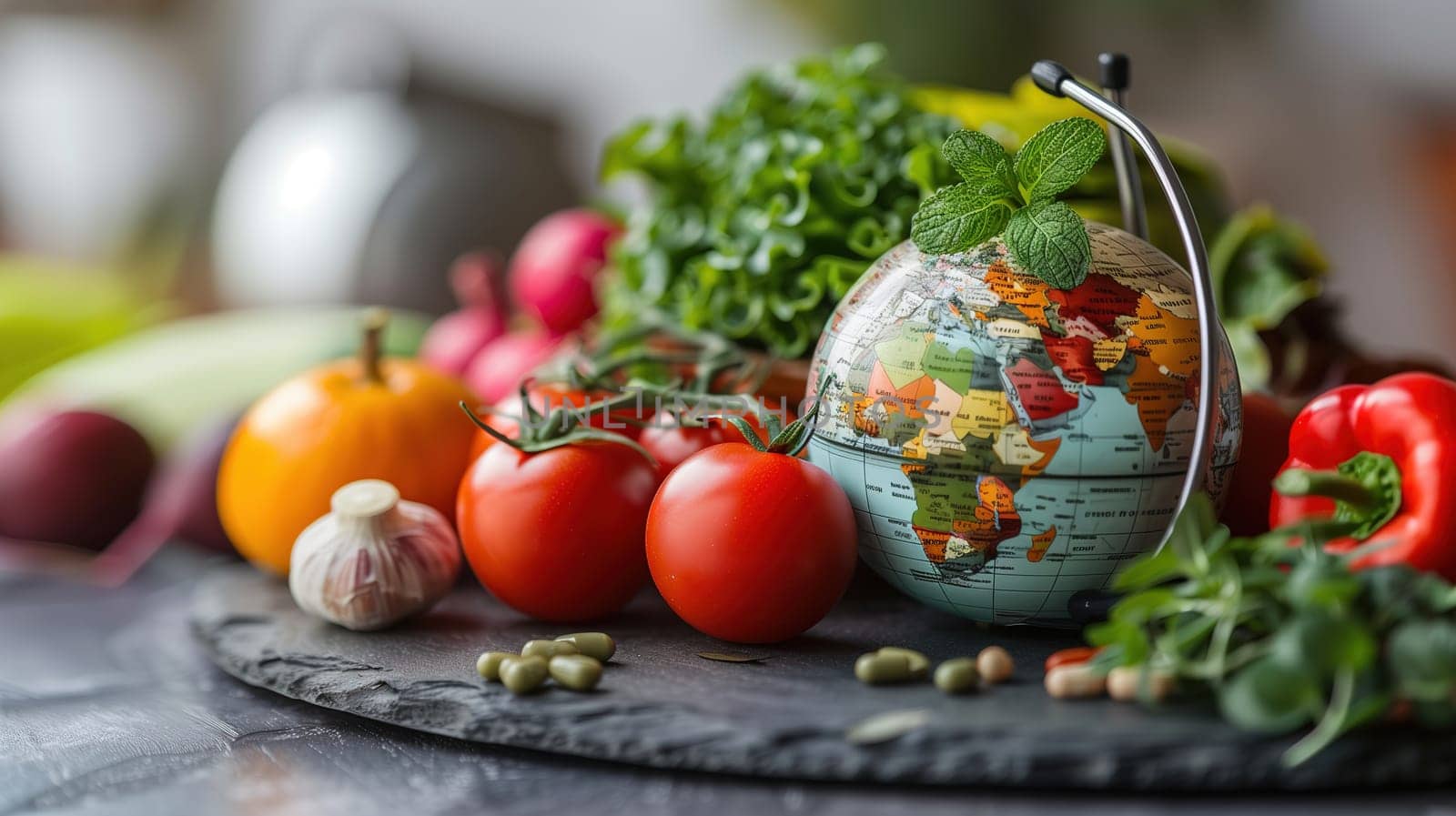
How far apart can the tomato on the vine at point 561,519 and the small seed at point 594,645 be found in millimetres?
77

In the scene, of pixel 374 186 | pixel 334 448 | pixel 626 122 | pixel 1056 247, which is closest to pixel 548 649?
pixel 334 448

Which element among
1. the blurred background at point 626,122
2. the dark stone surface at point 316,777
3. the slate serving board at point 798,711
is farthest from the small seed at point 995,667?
the blurred background at point 626,122

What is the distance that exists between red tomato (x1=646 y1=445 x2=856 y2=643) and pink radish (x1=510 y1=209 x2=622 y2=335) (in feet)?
2.32

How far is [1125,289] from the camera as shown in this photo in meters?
0.93

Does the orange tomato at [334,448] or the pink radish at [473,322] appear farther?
the pink radish at [473,322]

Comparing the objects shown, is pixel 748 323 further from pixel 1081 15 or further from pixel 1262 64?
pixel 1262 64

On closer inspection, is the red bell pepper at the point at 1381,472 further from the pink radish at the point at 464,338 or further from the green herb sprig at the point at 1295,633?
the pink radish at the point at 464,338

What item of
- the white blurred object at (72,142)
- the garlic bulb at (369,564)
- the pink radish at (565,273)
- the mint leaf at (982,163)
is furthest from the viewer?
the white blurred object at (72,142)

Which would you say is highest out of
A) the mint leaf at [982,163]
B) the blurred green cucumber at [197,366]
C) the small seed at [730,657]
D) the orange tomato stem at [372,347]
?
the mint leaf at [982,163]

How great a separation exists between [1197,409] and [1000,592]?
0.20 meters

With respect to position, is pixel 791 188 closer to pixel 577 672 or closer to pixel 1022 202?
pixel 1022 202

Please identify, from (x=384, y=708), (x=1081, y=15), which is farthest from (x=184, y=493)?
(x=1081, y=15)

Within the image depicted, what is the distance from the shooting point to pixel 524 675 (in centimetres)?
89

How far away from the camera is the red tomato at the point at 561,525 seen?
1.02 m
